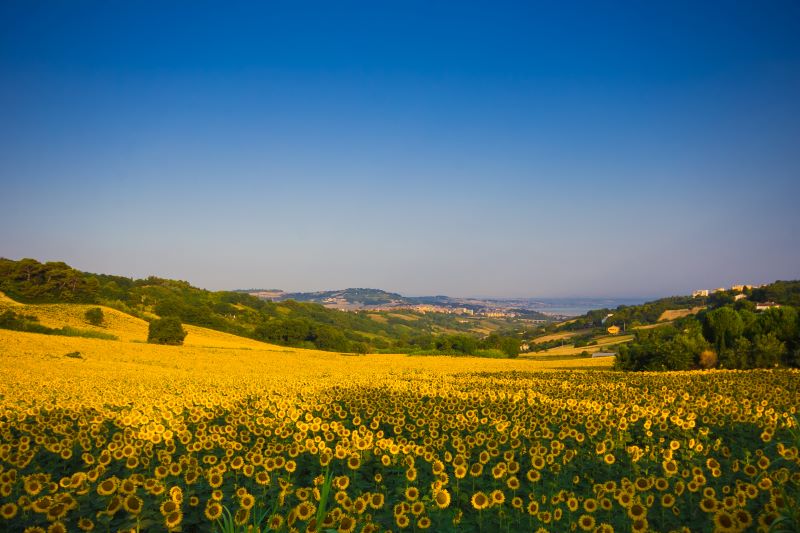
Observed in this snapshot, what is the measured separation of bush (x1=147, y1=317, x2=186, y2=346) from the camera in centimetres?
4991

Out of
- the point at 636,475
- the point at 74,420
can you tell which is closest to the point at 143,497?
the point at 74,420

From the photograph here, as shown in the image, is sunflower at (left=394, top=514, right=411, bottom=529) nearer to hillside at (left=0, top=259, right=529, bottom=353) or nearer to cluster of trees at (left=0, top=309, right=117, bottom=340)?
cluster of trees at (left=0, top=309, right=117, bottom=340)

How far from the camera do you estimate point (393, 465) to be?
785 centimetres

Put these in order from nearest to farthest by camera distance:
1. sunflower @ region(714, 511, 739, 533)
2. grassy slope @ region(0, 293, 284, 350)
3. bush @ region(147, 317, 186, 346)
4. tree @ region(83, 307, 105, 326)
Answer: sunflower @ region(714, 511, 739, 533) → bush @ region(147, 317, 186, 346) → grassy slope @ region(0, 293, 284, 350) → tree @ region(83, 307, 105, 326)

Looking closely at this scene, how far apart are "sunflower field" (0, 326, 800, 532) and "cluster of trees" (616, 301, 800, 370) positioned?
58.5 ft

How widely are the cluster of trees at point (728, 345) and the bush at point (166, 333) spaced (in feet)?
141

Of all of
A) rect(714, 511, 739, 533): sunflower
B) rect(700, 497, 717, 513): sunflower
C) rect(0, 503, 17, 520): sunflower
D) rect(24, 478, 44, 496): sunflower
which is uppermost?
rect(714, 511, 739, 533): sunflower

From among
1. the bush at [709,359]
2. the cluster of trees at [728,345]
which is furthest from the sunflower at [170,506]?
the bush at [709,359]

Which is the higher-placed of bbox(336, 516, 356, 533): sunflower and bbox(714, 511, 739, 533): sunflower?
bbox(714, 511, 739, 533): sunflower

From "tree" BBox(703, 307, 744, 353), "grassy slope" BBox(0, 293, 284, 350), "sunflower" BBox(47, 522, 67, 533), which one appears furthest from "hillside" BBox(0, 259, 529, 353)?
"sunflower" BBox(47, 522, 67, 533)

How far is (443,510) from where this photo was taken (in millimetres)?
6102

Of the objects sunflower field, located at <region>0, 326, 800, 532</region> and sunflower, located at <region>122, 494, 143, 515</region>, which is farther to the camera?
sunflower field, located at <region>0, 326, 800, 532</region>

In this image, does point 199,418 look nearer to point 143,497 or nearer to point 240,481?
point 240,481

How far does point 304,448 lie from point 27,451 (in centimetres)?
413
